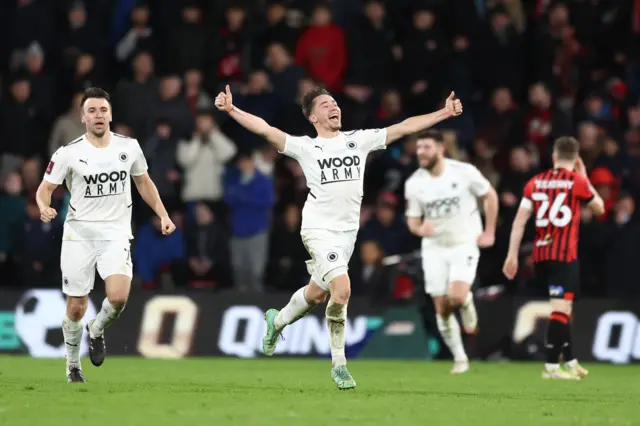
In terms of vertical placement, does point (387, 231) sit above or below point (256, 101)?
below

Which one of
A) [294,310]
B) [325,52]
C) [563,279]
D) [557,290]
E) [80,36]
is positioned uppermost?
[325,52]

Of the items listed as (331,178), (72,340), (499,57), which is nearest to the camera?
(331,178)

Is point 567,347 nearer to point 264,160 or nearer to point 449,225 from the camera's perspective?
point 449,225

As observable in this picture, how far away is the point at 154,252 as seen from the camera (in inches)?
795

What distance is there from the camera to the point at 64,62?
854 inches

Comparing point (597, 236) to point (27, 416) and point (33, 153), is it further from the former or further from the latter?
point (27, 416)

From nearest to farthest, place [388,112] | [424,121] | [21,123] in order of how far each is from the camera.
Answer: [424,121], [21,123], [388,112]

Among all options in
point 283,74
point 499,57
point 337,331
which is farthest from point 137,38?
point 337,331

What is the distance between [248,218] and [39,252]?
297 cm

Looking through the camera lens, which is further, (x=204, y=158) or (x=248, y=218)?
(x=204, y=158)

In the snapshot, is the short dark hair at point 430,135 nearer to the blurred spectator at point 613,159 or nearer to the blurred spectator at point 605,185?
the blurred spectator at point 605,185

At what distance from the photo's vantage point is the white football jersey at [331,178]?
12250 millimetres

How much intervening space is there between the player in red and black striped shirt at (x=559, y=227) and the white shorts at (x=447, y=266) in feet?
3.79

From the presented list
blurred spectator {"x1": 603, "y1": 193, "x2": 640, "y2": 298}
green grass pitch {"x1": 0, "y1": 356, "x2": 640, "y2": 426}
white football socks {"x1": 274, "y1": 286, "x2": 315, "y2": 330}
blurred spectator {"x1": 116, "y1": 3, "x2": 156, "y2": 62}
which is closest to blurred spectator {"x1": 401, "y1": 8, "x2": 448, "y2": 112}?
blurred spectator {"x1": 603, "y1": 193, "x2": 640, "y2": 298}
